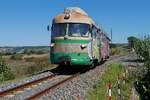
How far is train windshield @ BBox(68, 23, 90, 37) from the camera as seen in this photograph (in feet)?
73.2

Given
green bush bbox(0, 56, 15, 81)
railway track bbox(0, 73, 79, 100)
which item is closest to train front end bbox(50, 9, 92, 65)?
railway track bbox(0, 73, 79, 100)

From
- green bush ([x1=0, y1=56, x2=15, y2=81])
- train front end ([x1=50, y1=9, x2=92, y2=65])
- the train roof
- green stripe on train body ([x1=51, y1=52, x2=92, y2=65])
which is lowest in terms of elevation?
green bush ([x1=0, y1=56, x2=15, y2=81])

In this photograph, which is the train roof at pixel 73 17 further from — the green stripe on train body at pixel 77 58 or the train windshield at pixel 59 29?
the green stripe on train body at pixel 77 58

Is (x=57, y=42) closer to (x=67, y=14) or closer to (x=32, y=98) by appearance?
(x=67, y=14)

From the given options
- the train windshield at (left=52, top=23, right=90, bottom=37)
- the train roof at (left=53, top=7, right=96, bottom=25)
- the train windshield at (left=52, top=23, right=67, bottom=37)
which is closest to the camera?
the train windshield at (left=52, top=23, right=90, bottom=37)

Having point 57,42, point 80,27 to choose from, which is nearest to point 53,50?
point 57,42

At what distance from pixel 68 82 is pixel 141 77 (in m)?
6.43

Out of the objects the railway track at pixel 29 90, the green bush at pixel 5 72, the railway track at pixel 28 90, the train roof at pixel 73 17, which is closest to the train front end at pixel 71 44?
the train roof at pixel 73 17

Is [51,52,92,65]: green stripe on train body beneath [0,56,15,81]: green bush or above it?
above

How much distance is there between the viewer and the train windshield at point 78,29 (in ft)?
73.2

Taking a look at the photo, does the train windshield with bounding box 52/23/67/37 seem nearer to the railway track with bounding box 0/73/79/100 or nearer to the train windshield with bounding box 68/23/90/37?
the train windshield with bounding box 68/23/90/37

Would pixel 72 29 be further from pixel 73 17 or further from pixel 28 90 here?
pixel 28 90

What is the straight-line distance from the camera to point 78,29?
22.5 m

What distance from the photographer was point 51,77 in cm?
2150
